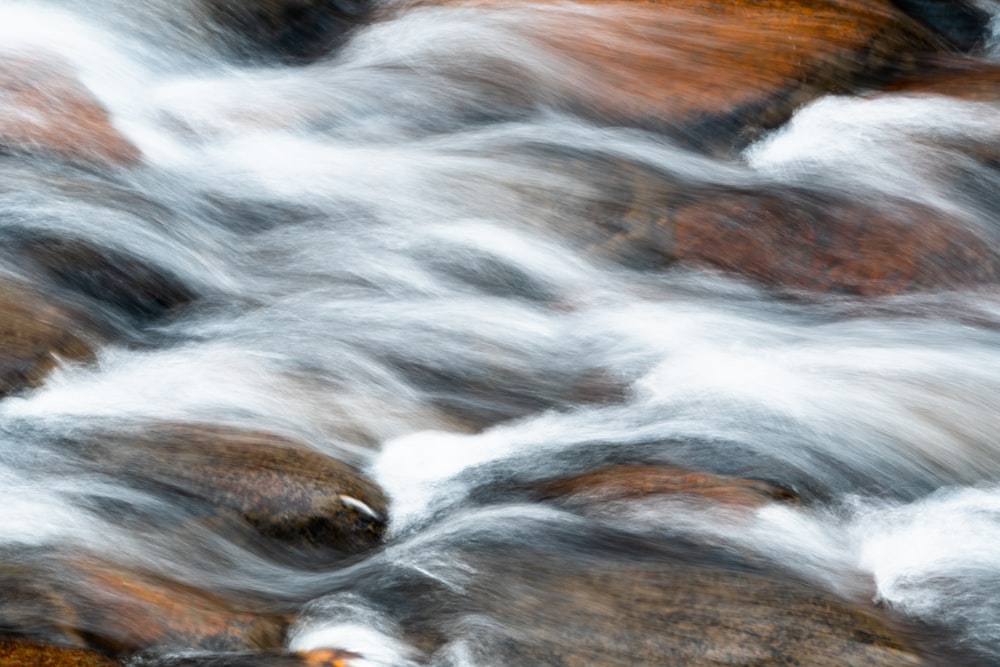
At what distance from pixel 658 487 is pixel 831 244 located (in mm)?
2451

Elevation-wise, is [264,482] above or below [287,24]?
below

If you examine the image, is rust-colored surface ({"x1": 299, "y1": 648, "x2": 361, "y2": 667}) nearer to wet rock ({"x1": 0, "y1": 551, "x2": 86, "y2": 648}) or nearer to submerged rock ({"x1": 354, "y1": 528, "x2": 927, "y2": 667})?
submerged rock ({"x1": 354, "y1": 528, "x2": 927, "y2": 667})

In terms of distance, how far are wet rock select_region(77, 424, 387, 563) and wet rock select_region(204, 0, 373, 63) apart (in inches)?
154

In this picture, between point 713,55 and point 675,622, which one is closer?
point 675,622

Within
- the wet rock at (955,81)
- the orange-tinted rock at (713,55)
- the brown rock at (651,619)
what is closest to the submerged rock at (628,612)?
the brown rock at (651,619)

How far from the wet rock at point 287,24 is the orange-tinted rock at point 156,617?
4.83m

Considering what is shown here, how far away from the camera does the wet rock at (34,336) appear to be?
4879mm

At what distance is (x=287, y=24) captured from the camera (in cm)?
837

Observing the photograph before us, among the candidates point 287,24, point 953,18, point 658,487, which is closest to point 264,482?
point 658,487

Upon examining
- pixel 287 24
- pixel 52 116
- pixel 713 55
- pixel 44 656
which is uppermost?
pixel 713 55

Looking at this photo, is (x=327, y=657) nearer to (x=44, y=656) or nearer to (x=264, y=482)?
(x=44, y=656)

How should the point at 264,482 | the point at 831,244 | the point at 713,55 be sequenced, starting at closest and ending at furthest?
the point at 264,482, the point at 831,244, the point at 713,55

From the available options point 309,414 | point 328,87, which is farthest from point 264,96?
point 309,414

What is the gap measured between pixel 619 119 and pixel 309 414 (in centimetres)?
316
